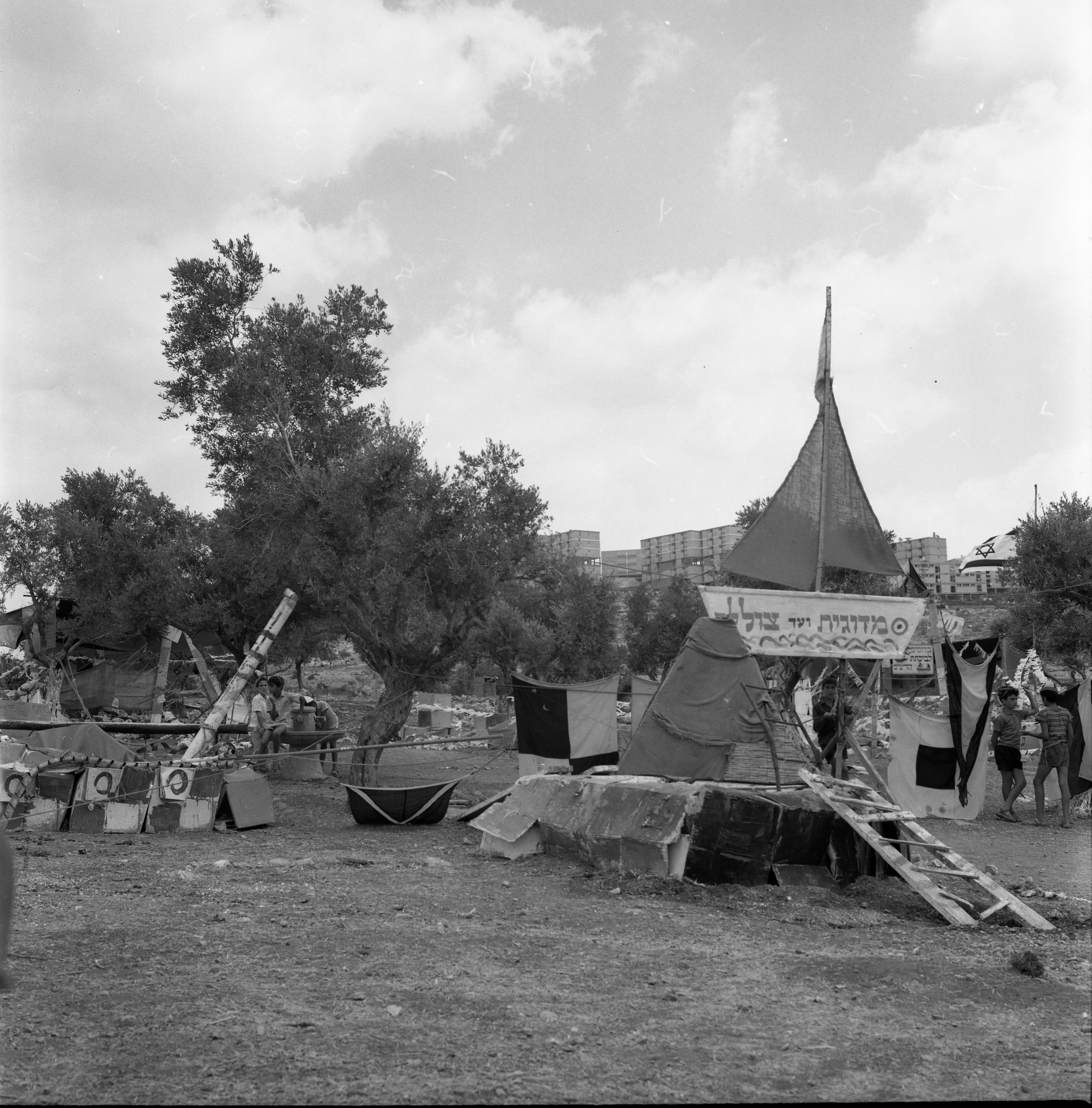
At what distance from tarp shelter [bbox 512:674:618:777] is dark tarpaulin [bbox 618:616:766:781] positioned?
4.62 meters

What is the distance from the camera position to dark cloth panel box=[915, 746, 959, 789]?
12922 millimetres

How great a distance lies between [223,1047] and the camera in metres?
4.87

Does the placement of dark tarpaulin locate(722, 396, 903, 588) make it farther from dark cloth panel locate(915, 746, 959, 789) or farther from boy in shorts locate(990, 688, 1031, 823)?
boy in shorts locate(990, 688, 1031, 823)

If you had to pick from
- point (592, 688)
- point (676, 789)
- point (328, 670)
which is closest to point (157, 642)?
point (592, 688)

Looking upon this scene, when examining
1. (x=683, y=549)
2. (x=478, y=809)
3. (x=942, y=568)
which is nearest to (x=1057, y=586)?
(x=478, y=809)

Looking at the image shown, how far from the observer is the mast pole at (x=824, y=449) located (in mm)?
12094

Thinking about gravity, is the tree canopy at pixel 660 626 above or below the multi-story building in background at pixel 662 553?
below

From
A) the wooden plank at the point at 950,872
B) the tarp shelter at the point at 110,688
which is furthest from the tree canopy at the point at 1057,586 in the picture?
the tarp shelter at the point at 110,688

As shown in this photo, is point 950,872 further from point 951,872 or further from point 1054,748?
point 1054,748

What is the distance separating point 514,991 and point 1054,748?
1094 cm

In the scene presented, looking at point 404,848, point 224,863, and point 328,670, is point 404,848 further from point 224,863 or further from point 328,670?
point 328,670

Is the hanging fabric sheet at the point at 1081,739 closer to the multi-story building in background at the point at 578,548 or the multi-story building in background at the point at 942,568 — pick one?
the multi-story building in background at the point at 578,548

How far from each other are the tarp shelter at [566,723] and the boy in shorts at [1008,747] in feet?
18.5

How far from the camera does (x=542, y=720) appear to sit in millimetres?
15758
